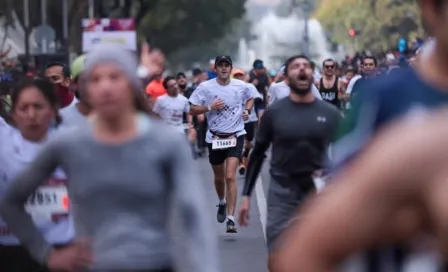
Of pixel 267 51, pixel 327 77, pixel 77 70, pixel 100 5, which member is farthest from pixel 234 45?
pixel 77 70

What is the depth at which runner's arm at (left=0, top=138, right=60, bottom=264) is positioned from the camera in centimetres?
471

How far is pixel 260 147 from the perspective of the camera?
861 centimetres

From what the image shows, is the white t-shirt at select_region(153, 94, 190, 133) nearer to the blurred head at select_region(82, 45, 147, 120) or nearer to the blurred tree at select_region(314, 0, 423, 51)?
the blurred head at select_region(82, 45, 147, 120)

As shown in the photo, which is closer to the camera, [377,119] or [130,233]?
[377,119]

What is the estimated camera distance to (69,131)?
467cm

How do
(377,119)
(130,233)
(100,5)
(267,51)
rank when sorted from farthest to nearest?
1. (267,51)
2. (100,5)
3. (130,233)
4. (377,119)

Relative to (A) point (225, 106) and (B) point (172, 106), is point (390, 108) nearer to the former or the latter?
(A) point (225, 106)

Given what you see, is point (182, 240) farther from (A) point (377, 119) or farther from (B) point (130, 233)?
(A) point (377, 119)

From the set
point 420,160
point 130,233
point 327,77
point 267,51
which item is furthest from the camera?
point 267,51

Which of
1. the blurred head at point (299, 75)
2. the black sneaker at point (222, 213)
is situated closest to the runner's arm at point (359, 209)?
the blurred head at point (299, 75)

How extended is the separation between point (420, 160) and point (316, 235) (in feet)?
0.72

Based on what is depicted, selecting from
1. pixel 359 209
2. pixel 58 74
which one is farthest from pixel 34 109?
pixel 58 74

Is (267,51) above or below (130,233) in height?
below

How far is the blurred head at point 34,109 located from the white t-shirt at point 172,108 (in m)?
12.0
